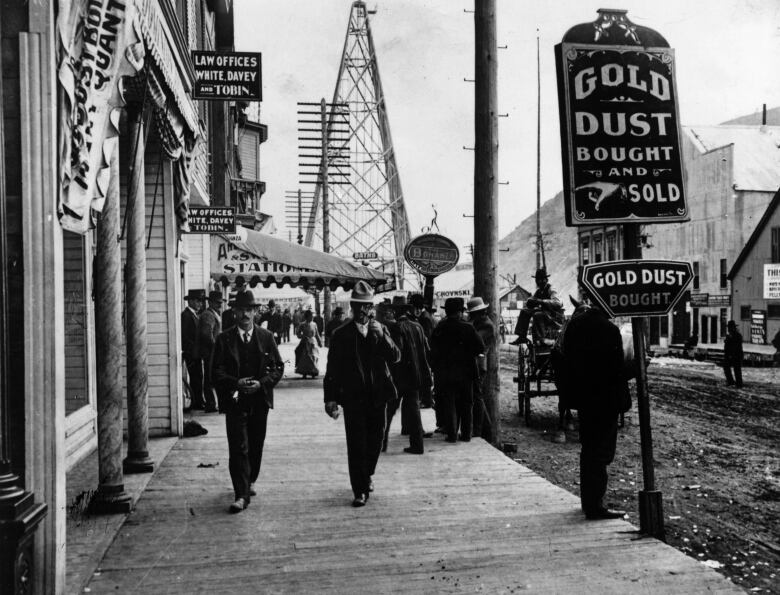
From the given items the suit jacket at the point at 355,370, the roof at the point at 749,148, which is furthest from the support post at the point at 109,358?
the roof at the point at 749,148

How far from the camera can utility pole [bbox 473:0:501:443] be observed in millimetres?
10266

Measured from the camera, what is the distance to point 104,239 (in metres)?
6.43

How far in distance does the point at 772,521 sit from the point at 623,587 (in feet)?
10.3

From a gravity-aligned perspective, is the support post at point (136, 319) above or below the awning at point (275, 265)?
below

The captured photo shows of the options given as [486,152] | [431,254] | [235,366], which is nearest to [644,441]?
[235,366]

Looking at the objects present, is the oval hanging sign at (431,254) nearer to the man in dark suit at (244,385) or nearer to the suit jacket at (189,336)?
the suit jacket at (189,336)

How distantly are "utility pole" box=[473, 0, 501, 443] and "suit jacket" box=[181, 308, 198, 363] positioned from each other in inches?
186

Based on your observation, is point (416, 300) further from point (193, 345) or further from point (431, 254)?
point (193, 345)

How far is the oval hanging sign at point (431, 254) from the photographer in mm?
12141

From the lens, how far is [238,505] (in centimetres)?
643

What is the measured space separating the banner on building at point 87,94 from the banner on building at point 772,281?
40321 millimetres

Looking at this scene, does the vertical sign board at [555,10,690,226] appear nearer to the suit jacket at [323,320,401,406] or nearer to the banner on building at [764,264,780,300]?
the suit jacket at [323,320,401,406]

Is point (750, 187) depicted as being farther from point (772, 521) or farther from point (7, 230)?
point (7, 230)

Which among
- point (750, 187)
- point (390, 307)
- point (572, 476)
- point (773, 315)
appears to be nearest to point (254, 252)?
point (390, 307)
